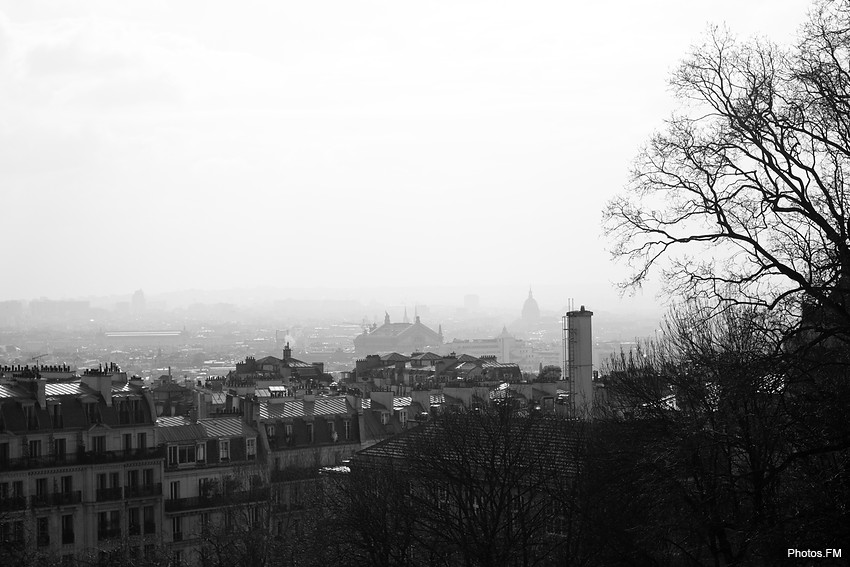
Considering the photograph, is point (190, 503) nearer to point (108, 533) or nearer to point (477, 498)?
point (108, 533)

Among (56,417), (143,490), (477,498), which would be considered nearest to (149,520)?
→ (143,490)

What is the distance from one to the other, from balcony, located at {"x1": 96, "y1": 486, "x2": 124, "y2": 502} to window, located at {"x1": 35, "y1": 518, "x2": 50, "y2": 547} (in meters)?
1.83

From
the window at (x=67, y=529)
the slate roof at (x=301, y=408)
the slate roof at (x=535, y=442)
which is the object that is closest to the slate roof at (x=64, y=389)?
the window at (x=67, y=529)

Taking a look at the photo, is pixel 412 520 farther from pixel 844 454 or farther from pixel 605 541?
pixel 844 454

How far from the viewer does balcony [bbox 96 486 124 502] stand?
116 ft

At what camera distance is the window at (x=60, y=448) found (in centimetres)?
3488

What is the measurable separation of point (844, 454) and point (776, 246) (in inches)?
98.3

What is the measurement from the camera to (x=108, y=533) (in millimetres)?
34938

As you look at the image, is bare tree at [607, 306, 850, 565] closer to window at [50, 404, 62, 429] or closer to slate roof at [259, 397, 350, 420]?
window at [50, 404, 62, 429]

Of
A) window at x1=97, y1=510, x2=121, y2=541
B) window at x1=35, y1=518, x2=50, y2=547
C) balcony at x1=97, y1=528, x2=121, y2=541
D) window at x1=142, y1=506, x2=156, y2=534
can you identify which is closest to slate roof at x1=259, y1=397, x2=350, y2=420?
window at x1=142, y1=506, x2=156, y2=534

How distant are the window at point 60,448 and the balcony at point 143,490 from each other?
210cm

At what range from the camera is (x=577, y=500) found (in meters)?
20.7

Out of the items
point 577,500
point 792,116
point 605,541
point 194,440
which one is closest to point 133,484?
point 194,440

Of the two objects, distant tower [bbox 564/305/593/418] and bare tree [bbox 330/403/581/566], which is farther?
distant tower [bbox 564/305/593/418]
